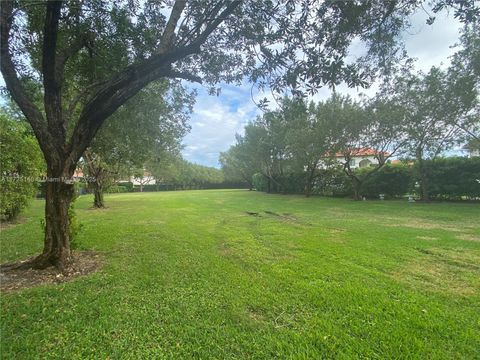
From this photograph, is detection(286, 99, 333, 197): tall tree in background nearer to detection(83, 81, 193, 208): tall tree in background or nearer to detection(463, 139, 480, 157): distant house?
detection(463, 139, 480, 157): distant house

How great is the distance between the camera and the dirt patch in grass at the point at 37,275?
13.4 ft

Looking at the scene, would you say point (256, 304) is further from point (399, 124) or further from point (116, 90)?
point (399, 124)

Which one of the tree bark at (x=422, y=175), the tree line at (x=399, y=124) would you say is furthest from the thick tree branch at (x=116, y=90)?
the tree bark at (x=422, y=175)

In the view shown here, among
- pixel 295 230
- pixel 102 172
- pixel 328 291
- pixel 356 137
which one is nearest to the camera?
pixel 328 291

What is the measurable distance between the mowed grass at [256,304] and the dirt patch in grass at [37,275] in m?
0.28

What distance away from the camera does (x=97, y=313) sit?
10.5 feet

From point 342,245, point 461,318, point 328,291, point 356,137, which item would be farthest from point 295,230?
point 356,137

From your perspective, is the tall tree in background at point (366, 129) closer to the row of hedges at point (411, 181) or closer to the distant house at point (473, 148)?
the row of hedges at point (411, 181)

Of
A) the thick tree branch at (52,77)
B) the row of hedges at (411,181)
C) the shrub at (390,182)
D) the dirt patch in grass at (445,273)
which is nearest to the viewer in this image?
the thick tree branch at (52,77)

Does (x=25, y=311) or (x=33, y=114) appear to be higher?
(x=33, y=114)

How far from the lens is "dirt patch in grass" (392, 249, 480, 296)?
3.98m

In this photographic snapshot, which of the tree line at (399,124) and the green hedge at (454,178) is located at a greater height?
the tree line at (399,124)

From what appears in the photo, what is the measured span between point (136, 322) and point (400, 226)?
916cm

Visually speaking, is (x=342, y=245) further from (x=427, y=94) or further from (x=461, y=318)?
(x=427, y=94)
